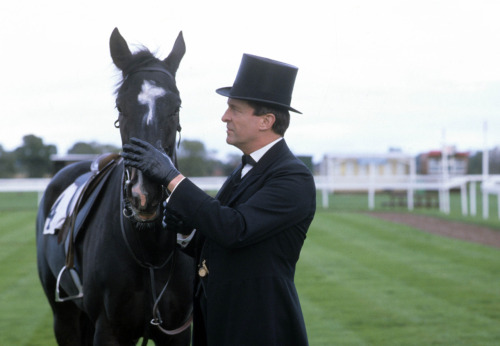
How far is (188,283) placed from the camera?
3617 mm

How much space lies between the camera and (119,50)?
343 centimetres

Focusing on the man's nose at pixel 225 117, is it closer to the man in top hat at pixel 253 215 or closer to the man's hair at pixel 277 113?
the man in top hat at pixel 253 215

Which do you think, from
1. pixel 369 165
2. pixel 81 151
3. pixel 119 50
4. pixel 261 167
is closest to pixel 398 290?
pixel 119 50

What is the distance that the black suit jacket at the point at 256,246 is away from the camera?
2561 mm

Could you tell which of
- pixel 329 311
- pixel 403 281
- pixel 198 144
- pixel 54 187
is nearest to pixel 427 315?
pixel 329 311

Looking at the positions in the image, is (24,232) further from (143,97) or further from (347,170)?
(347,170)

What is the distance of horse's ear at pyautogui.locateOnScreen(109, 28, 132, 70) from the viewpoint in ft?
11.2

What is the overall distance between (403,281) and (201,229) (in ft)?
23.1

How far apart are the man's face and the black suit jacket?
0.10 metres

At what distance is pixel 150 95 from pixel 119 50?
50cm

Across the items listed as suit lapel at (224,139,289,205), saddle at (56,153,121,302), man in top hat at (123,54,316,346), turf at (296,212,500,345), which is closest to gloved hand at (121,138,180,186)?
man in top hat at (123,54,316,346)

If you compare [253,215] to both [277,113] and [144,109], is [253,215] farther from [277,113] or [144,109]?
[144,109]

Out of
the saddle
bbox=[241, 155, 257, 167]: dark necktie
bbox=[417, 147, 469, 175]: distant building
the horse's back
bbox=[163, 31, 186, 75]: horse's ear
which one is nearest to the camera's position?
bbox=[241, 155, 257, 167]: dark necktie

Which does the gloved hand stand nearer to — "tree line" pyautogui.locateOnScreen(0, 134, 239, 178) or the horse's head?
the horse's head
